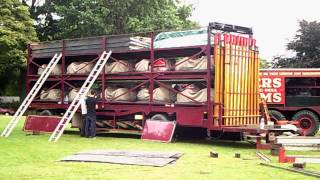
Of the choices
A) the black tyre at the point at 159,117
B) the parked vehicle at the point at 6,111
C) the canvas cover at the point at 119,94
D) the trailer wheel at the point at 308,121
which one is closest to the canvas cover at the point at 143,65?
the canvas cover at the point at 119,94

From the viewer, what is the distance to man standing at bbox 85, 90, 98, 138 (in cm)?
1848

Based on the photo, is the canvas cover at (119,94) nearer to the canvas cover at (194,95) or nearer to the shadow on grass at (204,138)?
the shadow on grass at (204,138)

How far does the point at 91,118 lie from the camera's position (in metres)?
18.6

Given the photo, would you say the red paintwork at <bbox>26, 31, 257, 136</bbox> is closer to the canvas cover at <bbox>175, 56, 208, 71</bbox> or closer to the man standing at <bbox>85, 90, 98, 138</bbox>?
the canvas cover at <bbox>175, 56, 208, 71</bbox>

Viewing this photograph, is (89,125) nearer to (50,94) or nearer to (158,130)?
(158,130)

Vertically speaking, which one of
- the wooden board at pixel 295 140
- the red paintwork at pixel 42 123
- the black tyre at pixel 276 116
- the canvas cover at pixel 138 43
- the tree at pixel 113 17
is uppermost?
the tree at pixel 113 17

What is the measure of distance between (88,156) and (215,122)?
5.28 meters

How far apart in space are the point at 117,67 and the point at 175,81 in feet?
7.98

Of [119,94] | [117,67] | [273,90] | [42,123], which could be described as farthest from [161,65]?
[273,90]

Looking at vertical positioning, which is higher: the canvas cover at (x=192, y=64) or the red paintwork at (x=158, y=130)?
the canvas cover at (x=192, y=64)

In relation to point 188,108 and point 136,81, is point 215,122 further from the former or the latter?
point 136,81

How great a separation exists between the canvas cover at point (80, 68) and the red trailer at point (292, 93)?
6.94 metres

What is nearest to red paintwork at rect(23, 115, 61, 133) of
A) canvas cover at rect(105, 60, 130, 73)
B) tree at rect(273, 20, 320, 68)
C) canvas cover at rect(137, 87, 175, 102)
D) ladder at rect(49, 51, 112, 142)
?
ladder at rect(49, 51, 112, 142)

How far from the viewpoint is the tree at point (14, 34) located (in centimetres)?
4031
